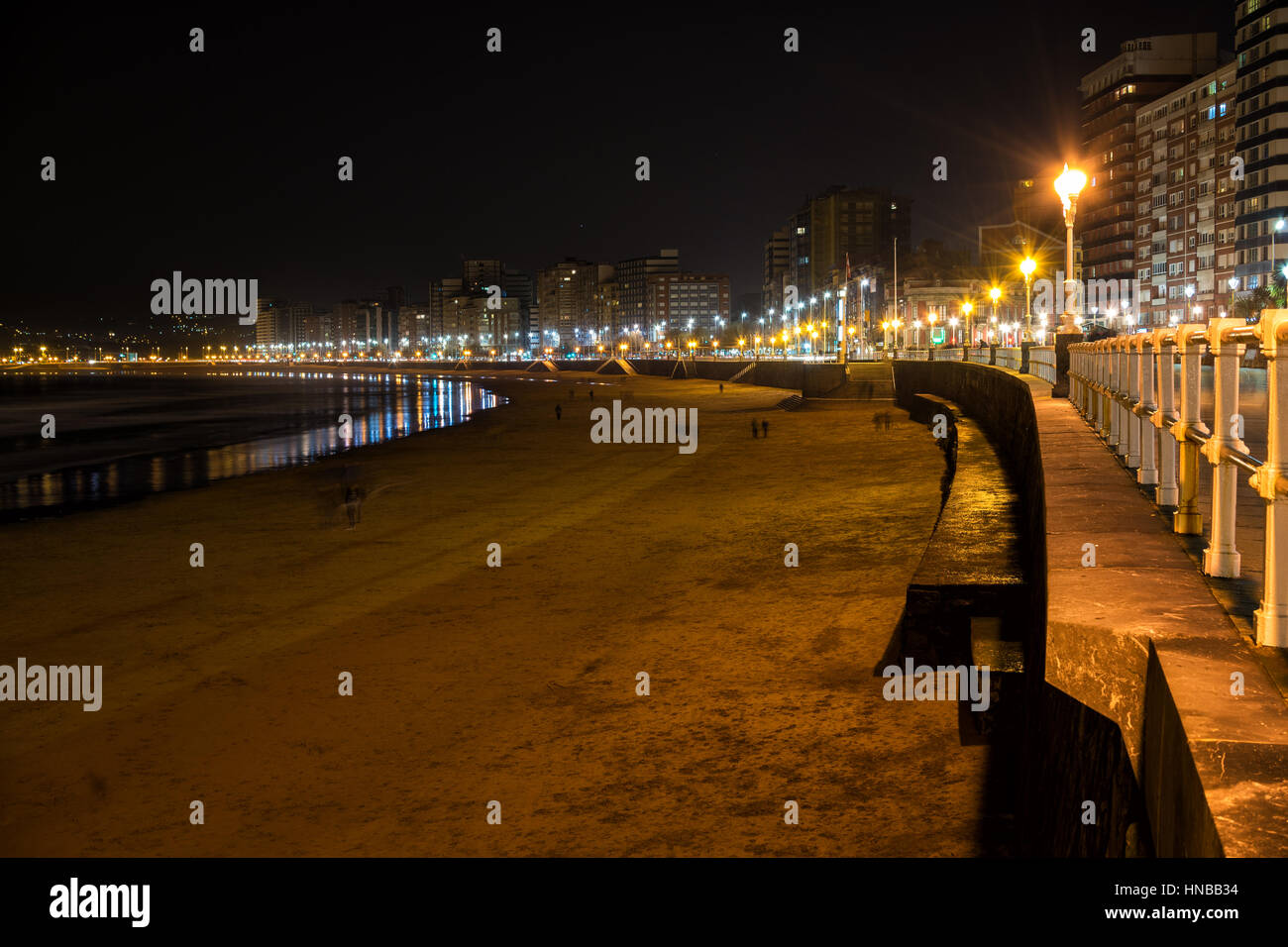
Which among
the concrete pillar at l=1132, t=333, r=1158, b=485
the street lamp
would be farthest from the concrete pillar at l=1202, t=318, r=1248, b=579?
the street lamp

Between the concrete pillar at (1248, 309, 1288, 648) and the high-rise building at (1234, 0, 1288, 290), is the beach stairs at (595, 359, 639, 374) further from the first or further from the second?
the concrete pillar at (1248, 309, 1288, 648)

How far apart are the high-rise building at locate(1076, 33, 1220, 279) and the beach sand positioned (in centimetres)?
11086

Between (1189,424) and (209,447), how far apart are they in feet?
115

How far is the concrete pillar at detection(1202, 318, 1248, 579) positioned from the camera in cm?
495

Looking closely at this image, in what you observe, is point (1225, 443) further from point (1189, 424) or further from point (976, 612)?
point (976, 612)

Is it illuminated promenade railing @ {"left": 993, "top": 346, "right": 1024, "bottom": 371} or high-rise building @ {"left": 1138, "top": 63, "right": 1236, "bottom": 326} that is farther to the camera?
high-rise building @ {"left": 1138, "top": 63, "right": 1236, "bottom": 326}

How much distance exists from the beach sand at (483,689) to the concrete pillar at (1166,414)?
216 cm

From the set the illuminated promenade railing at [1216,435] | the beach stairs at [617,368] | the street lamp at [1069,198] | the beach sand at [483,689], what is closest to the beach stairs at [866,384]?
the beach sand at [483,689]

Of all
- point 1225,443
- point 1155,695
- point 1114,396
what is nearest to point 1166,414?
point 1225,443

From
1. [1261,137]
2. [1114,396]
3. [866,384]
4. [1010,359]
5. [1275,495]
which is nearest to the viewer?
[1275,495]

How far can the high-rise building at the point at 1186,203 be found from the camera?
313ft

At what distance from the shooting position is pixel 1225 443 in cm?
502

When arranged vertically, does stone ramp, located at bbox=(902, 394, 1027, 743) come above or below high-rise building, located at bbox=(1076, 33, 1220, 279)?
below
